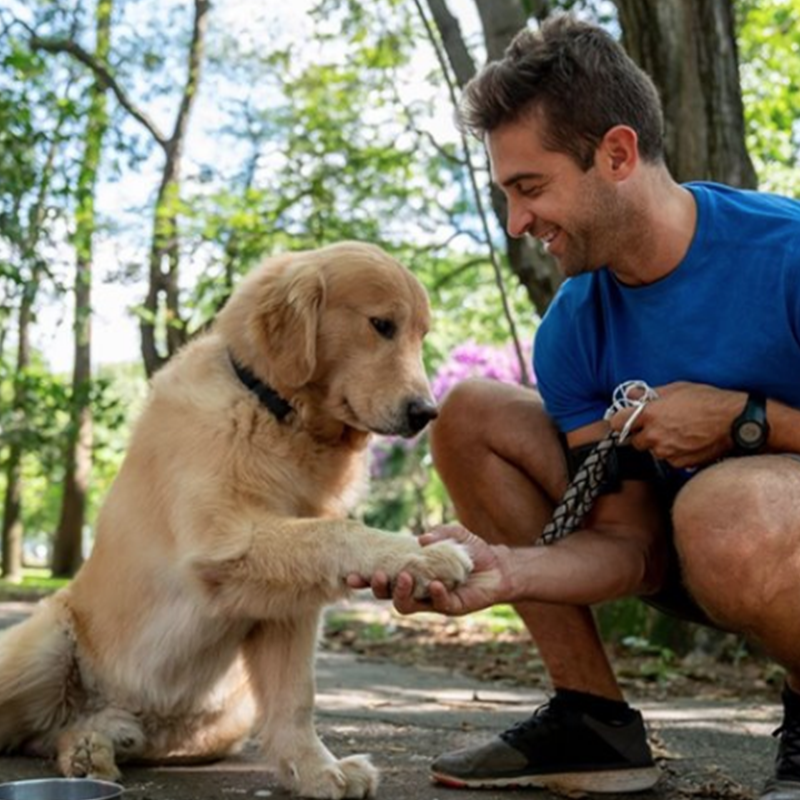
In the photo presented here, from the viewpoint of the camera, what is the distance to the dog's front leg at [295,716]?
3.27 meters

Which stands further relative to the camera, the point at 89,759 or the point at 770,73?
the point at 770,73

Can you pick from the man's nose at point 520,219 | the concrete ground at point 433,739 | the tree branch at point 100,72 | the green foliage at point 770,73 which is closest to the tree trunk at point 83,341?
the tree branch at point 100,72

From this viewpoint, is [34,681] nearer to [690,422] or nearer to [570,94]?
[690,422]

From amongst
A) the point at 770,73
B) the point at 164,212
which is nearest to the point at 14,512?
the point at 164,212

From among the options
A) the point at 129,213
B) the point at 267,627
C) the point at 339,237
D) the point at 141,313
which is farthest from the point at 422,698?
the point at 129,213

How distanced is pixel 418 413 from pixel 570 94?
3.22 feet

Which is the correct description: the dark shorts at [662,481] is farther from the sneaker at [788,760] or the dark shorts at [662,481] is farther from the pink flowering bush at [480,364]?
the pink flowering bush at [480,364]

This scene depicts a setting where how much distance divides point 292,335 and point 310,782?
123 centimetres

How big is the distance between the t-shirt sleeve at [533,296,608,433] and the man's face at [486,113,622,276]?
0.89 feet

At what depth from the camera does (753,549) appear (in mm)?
2818

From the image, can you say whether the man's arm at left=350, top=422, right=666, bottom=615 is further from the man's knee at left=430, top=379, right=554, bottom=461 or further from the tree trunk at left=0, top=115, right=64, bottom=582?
the tree trunk at left=0, top=115, right=64, bottom=582

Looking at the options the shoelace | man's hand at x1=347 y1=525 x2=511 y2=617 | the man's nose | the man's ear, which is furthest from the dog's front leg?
the man's ear

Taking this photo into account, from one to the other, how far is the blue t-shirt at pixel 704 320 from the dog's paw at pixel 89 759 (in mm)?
1562

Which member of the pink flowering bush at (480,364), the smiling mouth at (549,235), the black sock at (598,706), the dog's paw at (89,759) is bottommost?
the dog's paw at (89,759)
